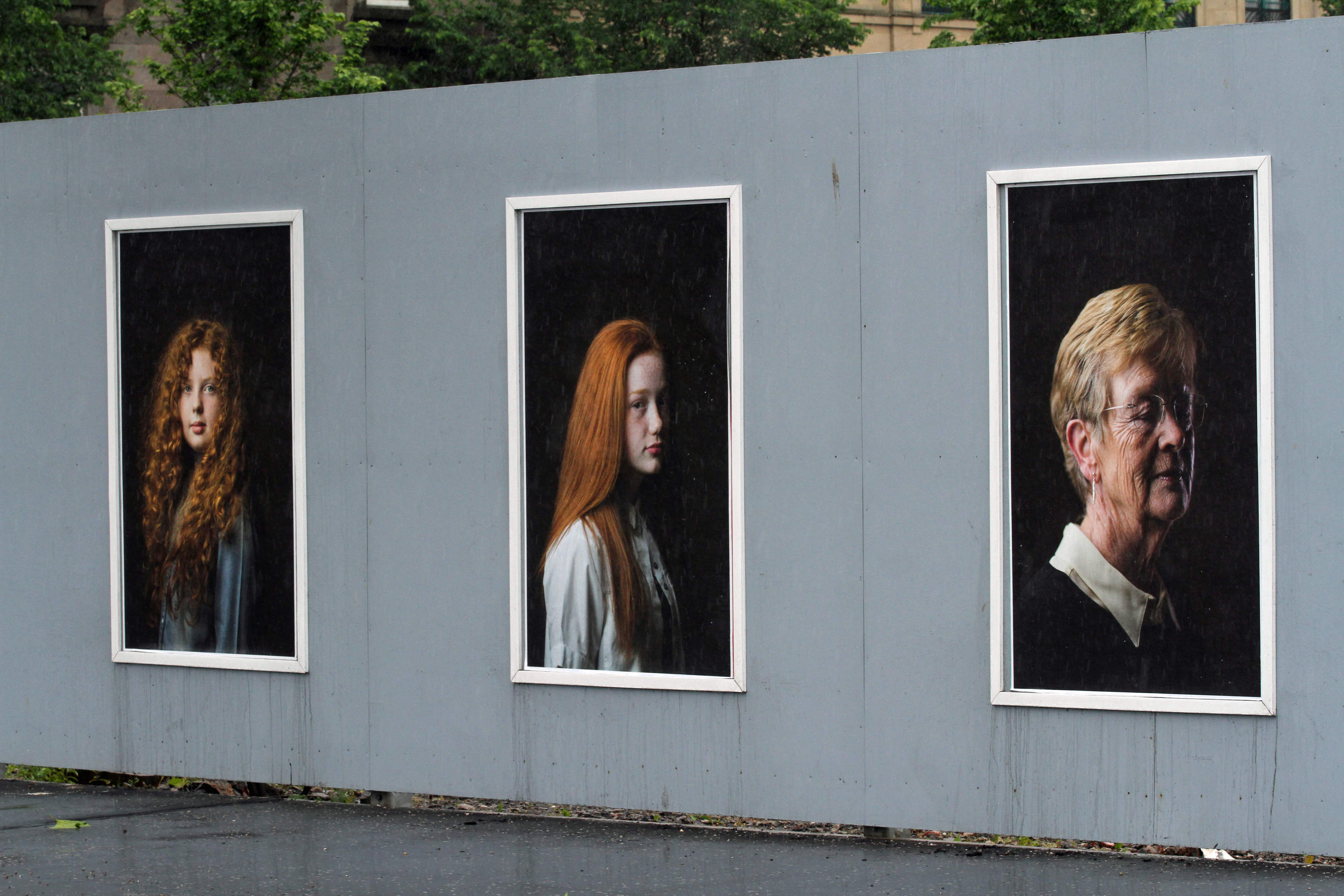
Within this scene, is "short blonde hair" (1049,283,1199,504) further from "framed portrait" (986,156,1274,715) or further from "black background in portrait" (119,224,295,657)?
"black background in portrait" (119,224,295,657)

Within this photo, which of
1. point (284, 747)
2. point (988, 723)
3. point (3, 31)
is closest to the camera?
point (988, 723)

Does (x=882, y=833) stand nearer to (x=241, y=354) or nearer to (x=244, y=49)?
(x=241, y=354)

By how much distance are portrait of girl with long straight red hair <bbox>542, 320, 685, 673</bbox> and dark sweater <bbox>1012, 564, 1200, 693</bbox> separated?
1599 mm

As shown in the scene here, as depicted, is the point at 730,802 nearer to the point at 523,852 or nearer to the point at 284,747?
the point at 523,852

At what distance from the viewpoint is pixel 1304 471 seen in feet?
18.0

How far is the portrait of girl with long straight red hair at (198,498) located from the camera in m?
6.99

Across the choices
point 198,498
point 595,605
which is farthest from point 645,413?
point 198,498

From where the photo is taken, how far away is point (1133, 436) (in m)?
5.67

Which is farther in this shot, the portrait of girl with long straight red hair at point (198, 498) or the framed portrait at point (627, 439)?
the portrait of girl with long straight red hair at point (198, 498)

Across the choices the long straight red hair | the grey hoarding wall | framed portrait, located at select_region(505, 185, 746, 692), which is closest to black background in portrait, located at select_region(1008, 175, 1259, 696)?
the grey hoarding wall

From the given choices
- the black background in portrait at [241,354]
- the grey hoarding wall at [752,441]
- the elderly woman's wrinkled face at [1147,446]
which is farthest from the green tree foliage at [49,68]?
the elderly woman's wrinkled face at [1147,446]

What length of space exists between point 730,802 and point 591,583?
4.00 feet

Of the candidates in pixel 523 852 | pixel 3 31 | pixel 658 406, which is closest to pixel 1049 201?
pixel 658 406

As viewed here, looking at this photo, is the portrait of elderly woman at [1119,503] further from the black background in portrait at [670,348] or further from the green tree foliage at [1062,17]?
the green tree foliage at [1062,17]
